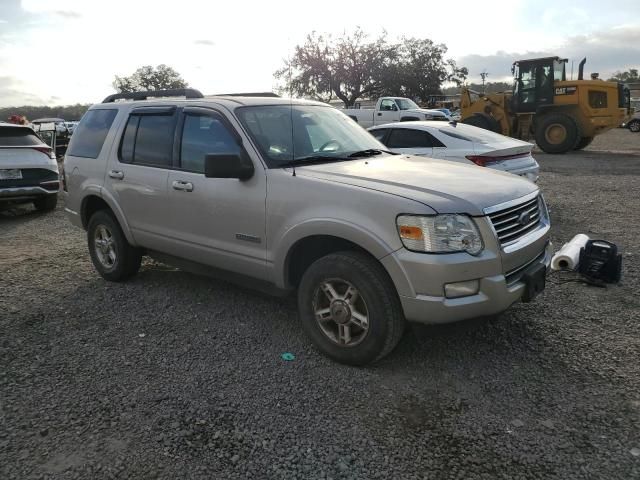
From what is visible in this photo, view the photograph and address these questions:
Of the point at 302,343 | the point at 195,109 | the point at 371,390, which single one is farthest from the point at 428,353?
the point at 195,109

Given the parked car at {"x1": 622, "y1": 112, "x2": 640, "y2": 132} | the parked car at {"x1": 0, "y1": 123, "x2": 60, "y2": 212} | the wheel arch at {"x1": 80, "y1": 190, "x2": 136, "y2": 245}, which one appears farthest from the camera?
the parked car at {"x1": 622, "y1": 112, "x2": 640, "y2": 132}

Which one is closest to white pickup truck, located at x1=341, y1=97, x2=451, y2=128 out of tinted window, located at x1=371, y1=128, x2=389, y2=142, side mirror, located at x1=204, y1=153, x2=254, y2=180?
tinted window, located at x1=371, y1=128, x2=389, y2=142

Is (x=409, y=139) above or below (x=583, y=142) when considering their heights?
below

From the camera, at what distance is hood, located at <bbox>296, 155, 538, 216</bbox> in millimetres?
3207

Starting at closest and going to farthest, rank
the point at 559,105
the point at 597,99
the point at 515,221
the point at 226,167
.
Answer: the point at 515,221
the point at 226,167
the point at 597,99
the point at 559,105

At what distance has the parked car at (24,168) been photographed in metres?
8.82

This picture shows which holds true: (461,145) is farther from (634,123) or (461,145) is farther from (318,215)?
(634,123)

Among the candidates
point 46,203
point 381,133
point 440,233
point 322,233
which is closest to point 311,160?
point 322,233

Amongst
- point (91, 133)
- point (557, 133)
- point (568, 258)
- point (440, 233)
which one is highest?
point (557, 133)

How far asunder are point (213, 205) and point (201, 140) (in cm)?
61

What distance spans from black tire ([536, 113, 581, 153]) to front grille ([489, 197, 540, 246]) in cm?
1542

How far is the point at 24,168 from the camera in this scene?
8.99 meters

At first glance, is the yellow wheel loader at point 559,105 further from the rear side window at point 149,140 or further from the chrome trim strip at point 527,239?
the rear side window at point 149,140

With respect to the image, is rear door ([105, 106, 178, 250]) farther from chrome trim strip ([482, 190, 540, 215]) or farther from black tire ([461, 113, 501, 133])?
black tire ([461, 113, 501, 133])
